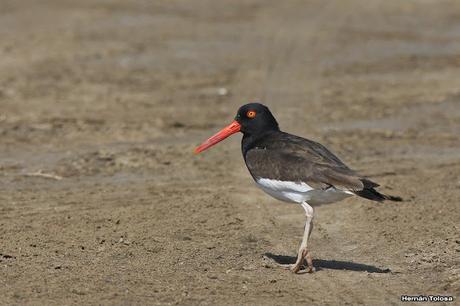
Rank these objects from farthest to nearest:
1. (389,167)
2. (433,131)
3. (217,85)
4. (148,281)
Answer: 1. (217,85)
2. (433,131)
3. (389,167)
4. (148,281)

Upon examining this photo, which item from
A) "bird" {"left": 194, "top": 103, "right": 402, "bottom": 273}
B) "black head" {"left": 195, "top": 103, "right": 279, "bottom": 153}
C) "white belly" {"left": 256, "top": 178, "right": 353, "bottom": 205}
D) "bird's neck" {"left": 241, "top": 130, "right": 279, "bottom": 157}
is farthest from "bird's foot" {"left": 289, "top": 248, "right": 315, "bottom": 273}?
"black head" {"left": 195, "top": 103, "right": 279, "bottom": 153}

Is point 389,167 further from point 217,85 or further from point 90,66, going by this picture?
point 90,66

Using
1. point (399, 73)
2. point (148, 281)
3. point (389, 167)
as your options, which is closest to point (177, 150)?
point (389, 167)

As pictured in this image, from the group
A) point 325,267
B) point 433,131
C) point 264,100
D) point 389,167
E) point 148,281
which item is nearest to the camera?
point 148,281

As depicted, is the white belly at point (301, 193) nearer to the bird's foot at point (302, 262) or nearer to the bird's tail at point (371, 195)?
the bird's tail at point (371, 195)

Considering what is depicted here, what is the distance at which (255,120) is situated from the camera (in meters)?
9.56

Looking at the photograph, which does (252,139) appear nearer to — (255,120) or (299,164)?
(255,120)

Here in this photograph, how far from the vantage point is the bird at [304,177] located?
27.1 feet

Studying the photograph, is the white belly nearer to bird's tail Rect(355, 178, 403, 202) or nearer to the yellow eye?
bird's tail Rect(355, 178, 403, 202)

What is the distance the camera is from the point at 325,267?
881 centimetres

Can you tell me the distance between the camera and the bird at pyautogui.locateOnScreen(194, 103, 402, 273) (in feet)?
27.1

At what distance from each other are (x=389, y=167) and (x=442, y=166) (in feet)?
2.34

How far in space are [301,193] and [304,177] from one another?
159mm

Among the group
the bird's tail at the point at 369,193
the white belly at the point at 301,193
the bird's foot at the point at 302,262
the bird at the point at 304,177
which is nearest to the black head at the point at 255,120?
the bird at the point at 304,177
